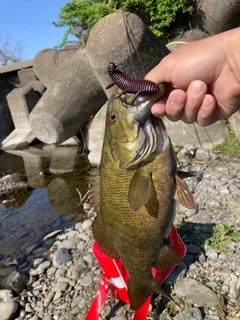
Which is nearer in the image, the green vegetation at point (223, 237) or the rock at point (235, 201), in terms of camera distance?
the green vegetation at point (223, 237)

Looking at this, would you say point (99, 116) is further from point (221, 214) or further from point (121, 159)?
point (121, 159)

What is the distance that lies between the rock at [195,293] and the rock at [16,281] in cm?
200

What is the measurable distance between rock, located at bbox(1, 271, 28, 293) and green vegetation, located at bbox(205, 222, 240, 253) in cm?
236

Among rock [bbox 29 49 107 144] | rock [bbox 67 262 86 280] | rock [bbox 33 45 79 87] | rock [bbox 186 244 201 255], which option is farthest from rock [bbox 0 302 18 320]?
rock [bbox 33 45 79 87]

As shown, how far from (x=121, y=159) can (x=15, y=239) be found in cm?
398

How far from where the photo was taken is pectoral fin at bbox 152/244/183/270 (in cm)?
223

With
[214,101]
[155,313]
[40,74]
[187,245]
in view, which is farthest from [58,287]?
[40,74]

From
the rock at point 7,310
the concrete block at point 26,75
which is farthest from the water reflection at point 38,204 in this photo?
the concrete block at point 26,75

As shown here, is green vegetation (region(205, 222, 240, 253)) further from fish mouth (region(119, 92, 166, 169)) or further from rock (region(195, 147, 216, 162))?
rock (region(195, 147, 216, 162))

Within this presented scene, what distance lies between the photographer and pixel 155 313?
9.21ft

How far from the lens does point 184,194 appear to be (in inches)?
75.4

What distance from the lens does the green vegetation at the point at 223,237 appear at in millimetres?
3381

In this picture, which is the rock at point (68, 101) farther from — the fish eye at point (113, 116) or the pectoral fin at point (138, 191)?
the pectoral fin at point (138, 191)

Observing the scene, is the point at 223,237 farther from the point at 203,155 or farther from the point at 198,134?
the point at 198,134
